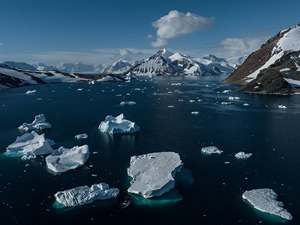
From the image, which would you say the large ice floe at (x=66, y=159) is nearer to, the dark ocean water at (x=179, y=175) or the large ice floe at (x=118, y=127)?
the dark ocean water at (x=179, y=175)

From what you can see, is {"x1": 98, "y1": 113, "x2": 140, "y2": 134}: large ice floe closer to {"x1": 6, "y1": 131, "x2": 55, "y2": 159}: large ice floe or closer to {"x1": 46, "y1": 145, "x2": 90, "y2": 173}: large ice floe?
{"x1": 6, "y1": 131, "x2": 55, "y2": 159}: large ice floe

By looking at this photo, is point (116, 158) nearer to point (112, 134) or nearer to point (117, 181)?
point (117, 181)

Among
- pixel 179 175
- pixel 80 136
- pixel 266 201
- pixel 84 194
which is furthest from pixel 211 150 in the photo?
pixel 80 136

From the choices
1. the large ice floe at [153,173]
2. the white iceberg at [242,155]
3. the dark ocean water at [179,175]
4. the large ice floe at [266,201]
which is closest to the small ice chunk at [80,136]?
the dark ocean water at [179,175]

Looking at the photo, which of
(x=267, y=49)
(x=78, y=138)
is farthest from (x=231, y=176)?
(x=267, y=49)

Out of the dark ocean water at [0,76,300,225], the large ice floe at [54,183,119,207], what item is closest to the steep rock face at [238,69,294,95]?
the dark ocean water at [0,76,300,225]
